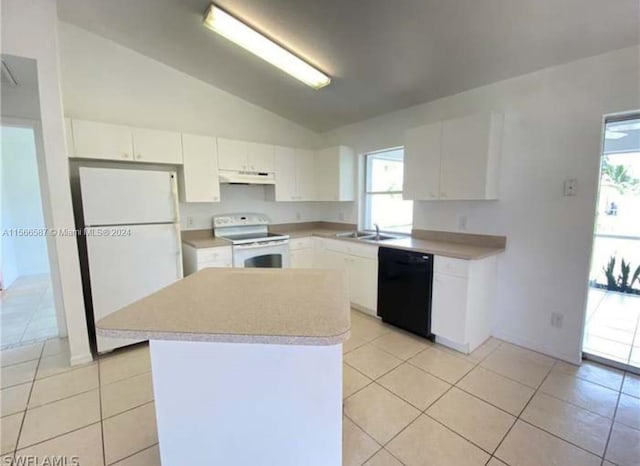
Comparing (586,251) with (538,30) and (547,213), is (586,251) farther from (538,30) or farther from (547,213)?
(538,30)

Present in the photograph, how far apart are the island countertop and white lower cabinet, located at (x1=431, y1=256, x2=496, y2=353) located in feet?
4.48

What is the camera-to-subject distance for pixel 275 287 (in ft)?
5.02

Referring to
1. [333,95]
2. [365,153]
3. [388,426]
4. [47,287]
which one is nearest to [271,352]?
[388,426]

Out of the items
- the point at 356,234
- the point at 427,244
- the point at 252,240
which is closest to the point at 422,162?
the point at 427,244

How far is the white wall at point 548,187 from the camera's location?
2160 mm

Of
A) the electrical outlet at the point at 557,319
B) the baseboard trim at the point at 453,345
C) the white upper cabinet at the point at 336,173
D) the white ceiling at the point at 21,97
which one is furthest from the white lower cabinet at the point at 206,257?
the electrical outlet at the point at 557,319

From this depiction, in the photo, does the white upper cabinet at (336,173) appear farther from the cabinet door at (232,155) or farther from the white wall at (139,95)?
the cabinet door at (232,155)

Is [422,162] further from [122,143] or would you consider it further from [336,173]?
[122,143]

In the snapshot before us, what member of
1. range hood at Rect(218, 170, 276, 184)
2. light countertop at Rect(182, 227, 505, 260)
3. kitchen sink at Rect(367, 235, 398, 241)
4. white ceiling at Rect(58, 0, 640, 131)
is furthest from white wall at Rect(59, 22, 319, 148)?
kitchen sink at Rect(367, 235, 398, 241)

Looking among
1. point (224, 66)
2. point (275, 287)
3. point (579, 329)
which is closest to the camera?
point (275, 287)

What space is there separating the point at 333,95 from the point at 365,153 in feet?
3.16

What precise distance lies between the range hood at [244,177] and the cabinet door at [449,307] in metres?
2.40

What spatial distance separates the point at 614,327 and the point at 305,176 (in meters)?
3.90

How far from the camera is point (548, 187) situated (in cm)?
241
